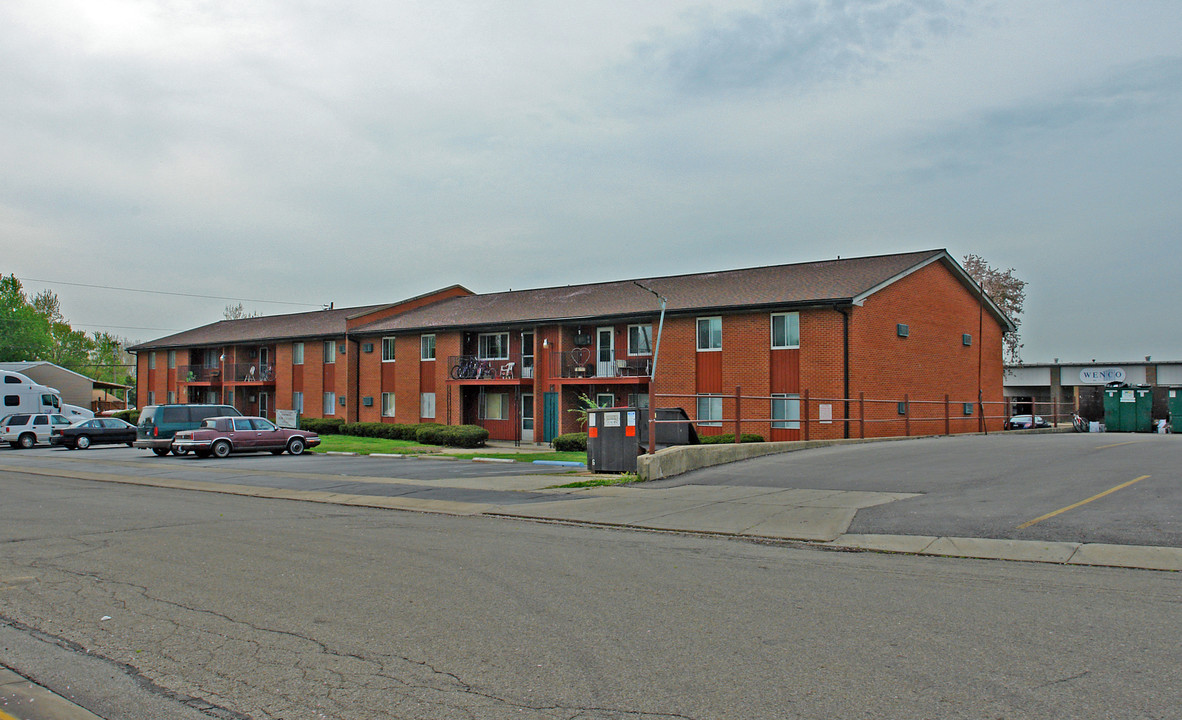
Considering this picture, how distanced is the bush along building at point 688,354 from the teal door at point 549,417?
3.1 inches

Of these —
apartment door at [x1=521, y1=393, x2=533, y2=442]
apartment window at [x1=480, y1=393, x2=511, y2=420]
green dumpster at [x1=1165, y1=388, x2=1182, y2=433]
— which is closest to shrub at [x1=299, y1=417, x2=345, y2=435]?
apartment window at [x1=480, y1=393, x2=511, y2=420]

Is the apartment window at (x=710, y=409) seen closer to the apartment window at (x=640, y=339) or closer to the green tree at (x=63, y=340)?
the apartment window at (x=640, y=339)

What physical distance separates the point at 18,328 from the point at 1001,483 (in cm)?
9266

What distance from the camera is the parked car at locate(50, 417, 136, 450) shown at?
37.0 meters

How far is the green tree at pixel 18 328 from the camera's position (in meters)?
81.6

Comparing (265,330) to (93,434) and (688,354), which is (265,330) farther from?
(688,354)

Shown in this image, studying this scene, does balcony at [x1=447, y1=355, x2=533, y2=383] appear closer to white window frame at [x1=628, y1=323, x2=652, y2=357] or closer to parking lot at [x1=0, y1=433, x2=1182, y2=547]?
white window frame at [x1=628, y1=323, x2=652, y2=357]

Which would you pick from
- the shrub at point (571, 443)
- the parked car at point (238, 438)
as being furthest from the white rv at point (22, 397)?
the shrub at point (571, 443)

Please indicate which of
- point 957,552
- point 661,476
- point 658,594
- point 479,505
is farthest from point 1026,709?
point 661,476

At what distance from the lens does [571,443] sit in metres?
31.6

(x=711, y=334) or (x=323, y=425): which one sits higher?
(x=711, y=334)

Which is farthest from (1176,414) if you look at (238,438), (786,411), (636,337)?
(238,438)

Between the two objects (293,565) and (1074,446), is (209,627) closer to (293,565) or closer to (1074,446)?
(293,565)

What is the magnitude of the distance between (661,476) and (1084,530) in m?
8.89
